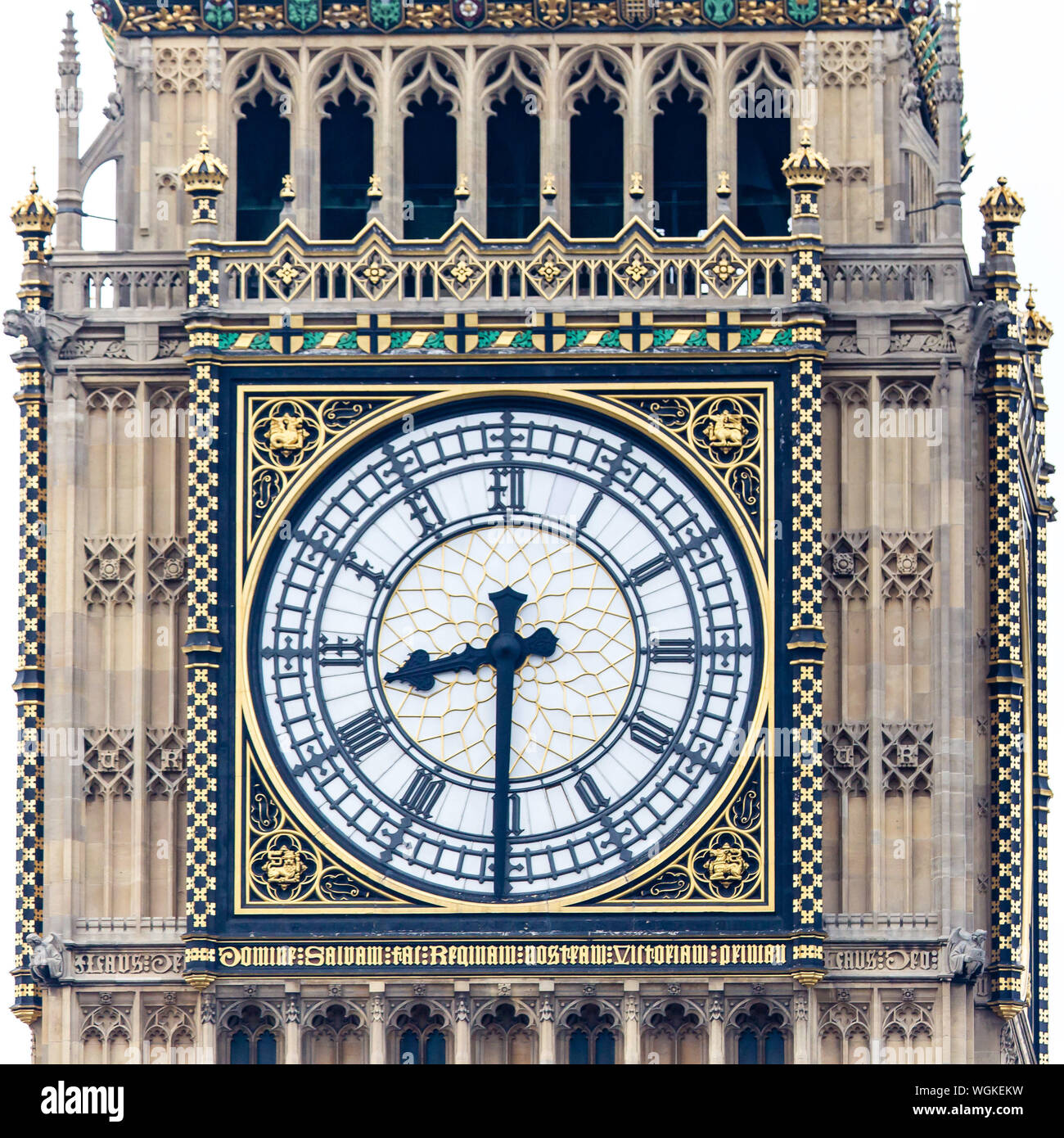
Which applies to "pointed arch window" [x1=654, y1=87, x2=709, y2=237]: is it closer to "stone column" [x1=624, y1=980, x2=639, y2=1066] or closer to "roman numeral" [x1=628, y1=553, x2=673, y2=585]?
"roman numeral" [x1=628, y1=553, x2=673, y2=585]

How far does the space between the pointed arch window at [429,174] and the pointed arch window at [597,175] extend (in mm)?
996

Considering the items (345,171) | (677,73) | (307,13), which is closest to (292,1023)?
(345,171)

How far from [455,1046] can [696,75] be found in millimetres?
8184

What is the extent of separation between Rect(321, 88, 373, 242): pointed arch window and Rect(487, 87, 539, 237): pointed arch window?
1.02m

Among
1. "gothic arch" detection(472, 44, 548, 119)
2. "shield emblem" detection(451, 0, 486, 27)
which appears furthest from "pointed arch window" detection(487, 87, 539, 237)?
"shield emblem" detection(451, 0, 486, 27)

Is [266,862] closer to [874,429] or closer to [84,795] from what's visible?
[84,795]

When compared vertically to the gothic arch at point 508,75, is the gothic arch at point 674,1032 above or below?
below

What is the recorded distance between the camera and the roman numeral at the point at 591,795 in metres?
53.9

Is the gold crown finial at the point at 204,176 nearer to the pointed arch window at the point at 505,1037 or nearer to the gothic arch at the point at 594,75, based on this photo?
the gothic arch at the point at 594,75

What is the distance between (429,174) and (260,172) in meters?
1.36

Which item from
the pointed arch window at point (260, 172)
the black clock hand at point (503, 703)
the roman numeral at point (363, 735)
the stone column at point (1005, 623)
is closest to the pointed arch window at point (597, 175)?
the pointed arch window at point (260, 172)

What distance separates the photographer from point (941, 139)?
55062 mm

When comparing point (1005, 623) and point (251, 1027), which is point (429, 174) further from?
point (251, 1027)
